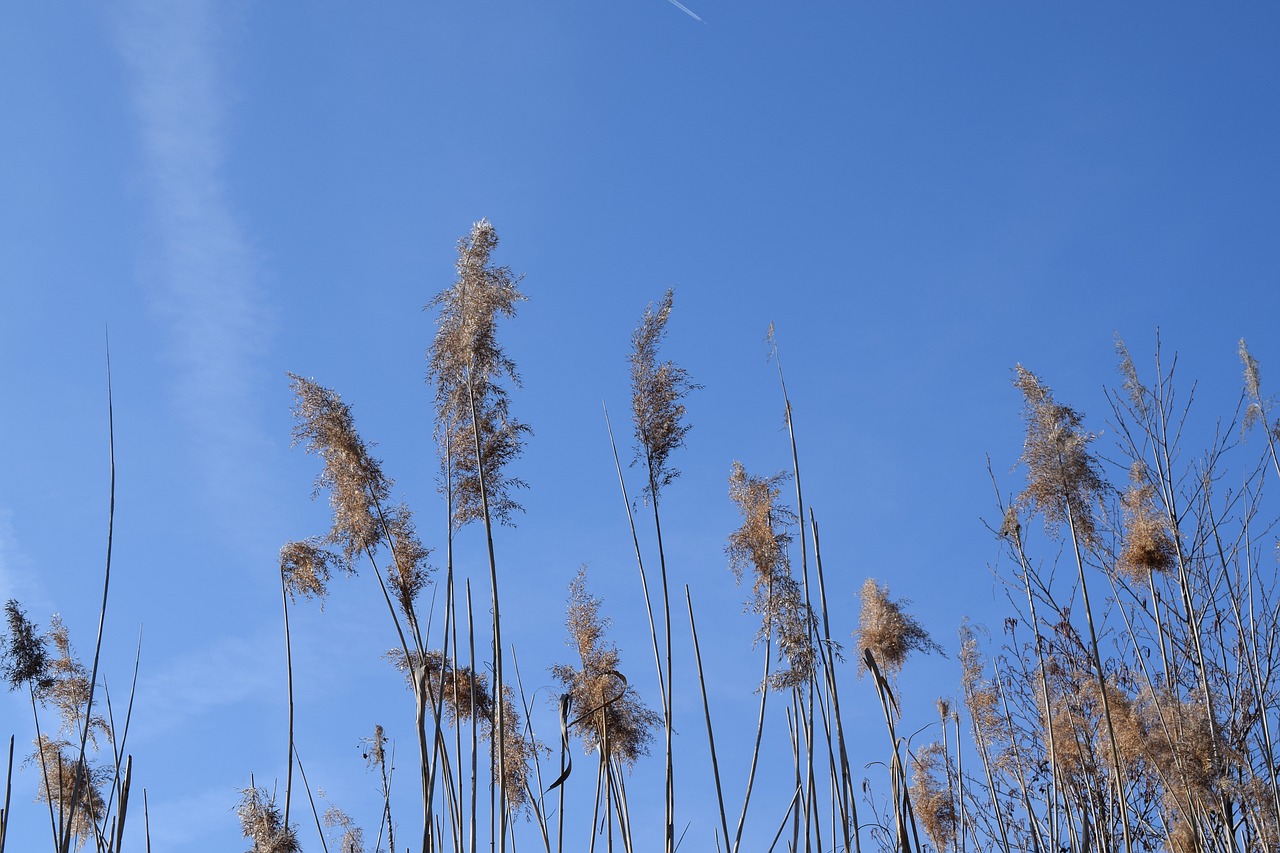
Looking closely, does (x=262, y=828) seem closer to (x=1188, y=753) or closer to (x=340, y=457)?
(x=340, y=457)

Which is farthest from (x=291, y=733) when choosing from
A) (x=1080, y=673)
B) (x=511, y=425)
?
(x=1080, y=673)

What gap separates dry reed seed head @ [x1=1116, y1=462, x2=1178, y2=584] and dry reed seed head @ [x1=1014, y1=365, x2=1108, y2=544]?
0.62m

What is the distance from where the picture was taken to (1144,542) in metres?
5.38

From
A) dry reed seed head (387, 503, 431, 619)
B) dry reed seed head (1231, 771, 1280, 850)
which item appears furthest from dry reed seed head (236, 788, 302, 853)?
dry reed seed head (1231, 771, 1280, 850)

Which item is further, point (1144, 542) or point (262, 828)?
point (1144, 542)

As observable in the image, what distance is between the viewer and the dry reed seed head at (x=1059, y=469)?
15.4 ft

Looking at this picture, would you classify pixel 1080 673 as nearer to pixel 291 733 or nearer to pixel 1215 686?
pixel 1215 686

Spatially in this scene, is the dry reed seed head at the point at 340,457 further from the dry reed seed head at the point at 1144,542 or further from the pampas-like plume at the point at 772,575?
the dry reed seed head at the point at 1144,542

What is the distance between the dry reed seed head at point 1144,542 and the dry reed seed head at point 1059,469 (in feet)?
2.04

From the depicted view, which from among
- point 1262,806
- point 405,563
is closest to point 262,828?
point 405,563

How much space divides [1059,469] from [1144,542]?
1.01 m

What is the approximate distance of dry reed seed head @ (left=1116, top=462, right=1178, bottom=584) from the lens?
5.38 meters

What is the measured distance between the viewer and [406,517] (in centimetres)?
462

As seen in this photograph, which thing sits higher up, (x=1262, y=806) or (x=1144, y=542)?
(x=1144, y=542)
